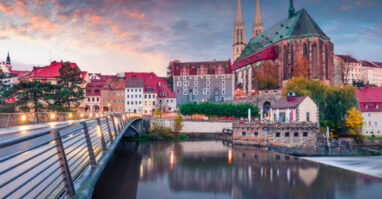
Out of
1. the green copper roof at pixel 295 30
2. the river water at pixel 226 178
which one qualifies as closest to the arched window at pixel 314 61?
the green copper roof at pixel 295 30

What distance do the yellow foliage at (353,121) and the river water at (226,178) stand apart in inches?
652

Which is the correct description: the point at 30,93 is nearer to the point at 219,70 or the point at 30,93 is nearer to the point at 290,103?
the point at 290,103

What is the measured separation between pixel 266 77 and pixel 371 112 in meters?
28.3

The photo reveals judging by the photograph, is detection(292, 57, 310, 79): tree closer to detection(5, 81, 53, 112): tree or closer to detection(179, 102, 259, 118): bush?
detection(179, 102, 259, 118): bush

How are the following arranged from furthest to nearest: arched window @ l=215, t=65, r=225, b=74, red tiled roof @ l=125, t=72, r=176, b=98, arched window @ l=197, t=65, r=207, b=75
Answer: arched window @ l=197, t=65, r=207, b=75, arched window @ l=215, t=65, r=225, b=74, red tiled roof @ l=125, t=72, r=176, b=98

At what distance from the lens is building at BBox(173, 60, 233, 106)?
8331 cm

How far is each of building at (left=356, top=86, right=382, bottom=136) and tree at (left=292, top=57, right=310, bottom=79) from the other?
62.5 ft

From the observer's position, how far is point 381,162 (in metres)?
28.5

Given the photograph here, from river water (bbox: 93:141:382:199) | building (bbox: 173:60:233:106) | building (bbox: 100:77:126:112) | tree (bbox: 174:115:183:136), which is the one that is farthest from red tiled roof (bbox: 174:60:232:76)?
river water (bbox: 93:141:382:199)

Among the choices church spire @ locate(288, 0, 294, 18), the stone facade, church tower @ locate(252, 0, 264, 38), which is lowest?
the stone facade

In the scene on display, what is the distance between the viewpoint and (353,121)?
41000 mm

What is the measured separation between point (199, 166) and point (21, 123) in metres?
15.0

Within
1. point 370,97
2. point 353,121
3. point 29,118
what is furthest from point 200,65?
point 29,118

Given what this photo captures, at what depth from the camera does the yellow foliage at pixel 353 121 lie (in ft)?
134
